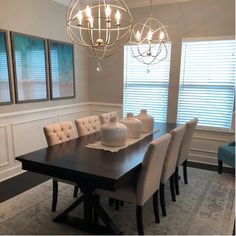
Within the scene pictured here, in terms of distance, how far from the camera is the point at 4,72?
330 centimetres

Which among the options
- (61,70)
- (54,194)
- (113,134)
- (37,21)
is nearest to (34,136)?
(61,70)

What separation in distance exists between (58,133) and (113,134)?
692 millimetres

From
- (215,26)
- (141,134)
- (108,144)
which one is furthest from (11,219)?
(215,26)

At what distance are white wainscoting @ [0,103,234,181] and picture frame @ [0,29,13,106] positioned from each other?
0.24 meters

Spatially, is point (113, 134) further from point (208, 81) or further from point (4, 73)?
point (208, 81)

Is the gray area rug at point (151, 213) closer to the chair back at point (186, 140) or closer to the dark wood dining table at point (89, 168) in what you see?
the dark wood dining table at point (89, 168)

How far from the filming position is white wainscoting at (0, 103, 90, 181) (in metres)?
3.39

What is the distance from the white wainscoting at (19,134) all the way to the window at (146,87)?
4.81 ft

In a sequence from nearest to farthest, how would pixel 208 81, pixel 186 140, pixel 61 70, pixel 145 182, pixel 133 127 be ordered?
1. pixel 145 182
2. pixel 133 127
3. pixel 186 140
4. pixel 208 81
5. pixel 61 70

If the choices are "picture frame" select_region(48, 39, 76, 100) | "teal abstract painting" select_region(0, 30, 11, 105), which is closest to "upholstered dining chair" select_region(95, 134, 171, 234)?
"teal abstract painting" select_region(0, 30, 11, 105)

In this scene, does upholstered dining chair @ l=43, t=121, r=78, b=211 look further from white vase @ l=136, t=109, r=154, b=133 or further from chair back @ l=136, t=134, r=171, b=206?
white vase @ l=136, t=109, r=154, b=133

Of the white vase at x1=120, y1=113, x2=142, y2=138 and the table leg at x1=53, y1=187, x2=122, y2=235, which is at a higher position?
the white vase at x1=120, y1=113, x2=142, y2=138

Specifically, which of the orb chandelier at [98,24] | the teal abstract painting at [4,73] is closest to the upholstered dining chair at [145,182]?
the orb chandelier at [98,24]

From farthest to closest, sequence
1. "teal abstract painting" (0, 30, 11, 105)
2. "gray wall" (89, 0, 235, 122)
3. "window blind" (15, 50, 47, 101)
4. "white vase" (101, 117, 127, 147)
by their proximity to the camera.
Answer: "gray wall" (89, 0, 235, 122)
"window blind" (15, 50, 47, 101)
"teal abstract painting" (0, 30, 11, 105)
"white vase" (101, 117, 127, 147)
